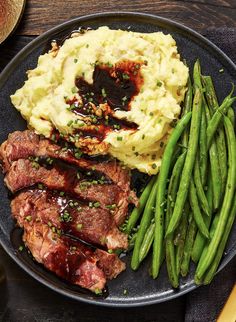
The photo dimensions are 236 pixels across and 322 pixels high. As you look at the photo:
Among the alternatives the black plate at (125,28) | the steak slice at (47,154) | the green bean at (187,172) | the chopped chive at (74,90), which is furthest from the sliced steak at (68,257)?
the chopped chive at (74,90)

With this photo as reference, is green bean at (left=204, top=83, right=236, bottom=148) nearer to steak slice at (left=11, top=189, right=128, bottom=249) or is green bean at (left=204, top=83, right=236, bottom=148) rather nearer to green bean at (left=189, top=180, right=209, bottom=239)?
green bean at (left=189, top=180, right=209, bottom=239)

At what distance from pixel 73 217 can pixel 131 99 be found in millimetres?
1250

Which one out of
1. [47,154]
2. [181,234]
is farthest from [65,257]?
[181,234]

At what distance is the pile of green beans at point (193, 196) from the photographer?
5.61m

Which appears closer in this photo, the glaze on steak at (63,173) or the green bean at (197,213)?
the green bean at (197,213)

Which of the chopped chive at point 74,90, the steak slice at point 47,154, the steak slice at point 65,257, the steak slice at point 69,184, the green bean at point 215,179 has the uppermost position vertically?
the chopped chive at point 74,90

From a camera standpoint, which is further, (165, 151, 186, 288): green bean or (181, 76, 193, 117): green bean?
(181, 76, 193, 117): green bean

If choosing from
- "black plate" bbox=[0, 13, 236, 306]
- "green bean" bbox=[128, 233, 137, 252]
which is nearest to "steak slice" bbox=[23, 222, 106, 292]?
"black plate" bbox=[0, 13, 236, 306]

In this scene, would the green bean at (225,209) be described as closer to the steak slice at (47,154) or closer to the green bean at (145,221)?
the green bean at (145,221)

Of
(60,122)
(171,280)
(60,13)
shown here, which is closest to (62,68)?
(60,122)

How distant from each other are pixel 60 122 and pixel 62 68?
55 cm

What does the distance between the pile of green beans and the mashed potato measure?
16cm

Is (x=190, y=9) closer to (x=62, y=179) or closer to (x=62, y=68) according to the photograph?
(x=62, y=68)

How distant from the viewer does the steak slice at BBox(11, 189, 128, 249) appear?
18.6 feet
